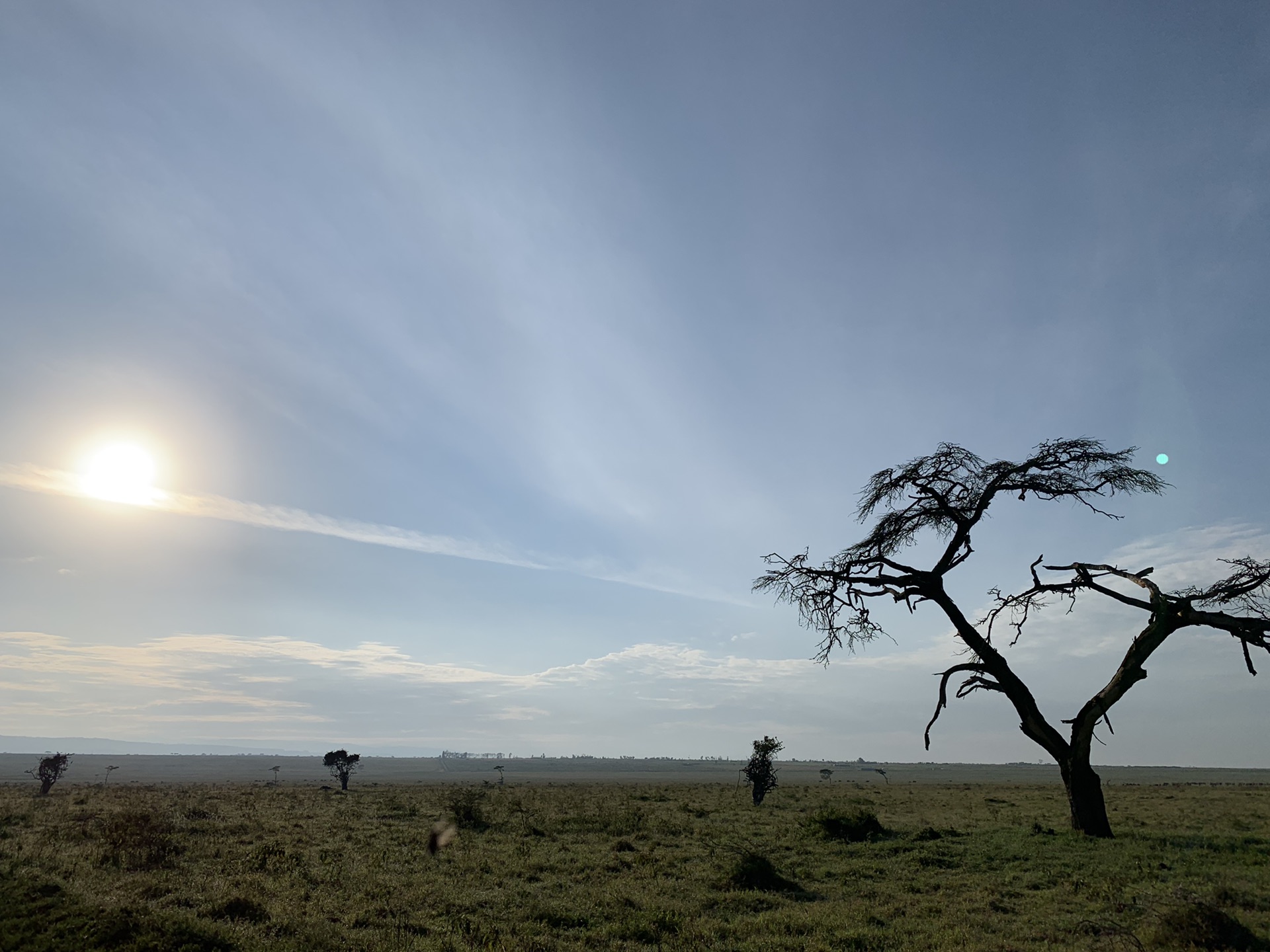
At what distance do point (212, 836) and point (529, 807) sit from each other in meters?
17.2

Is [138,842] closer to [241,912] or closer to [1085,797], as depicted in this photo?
[241,912]

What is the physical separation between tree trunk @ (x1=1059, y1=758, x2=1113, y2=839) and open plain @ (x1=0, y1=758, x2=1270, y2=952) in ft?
2.44

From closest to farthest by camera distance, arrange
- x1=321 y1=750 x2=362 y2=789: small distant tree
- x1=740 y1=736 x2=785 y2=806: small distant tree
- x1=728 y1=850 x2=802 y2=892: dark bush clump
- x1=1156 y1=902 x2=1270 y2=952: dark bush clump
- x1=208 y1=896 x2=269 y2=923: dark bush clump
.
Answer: x1=1156 y1=902 x2=1270 y2=952: dark bush clump, x1=208 y1=896 x2=269 y2=923: dark bush clump, x1=728 y1=850 x2=802 y2=892: dark bush clump, x1=740 y1=736 x2=785 y2=806: small distant tree, x1=321 y1=750 x2=362 y2=789: small distant tree

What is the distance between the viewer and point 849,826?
23625 mm

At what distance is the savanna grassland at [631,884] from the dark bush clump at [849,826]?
8cm

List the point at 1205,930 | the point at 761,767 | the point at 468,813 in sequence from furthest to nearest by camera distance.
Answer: the point at 761,767
the point at 468,813
the point at 1205,930

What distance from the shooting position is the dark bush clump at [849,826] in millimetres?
23250

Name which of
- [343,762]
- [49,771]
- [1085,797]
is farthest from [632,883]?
[343,762]

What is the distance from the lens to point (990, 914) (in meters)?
12.6

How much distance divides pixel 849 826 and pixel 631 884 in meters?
10.0

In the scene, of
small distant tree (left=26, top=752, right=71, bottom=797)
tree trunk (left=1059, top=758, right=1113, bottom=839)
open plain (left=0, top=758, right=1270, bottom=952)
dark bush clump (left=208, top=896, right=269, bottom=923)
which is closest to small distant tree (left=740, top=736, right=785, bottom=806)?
open plain (left=0, top=758, right=1270, bottom=952)

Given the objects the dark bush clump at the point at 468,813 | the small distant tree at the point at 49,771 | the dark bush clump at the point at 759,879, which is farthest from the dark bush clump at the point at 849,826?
the small distant tree at the point at 49,771

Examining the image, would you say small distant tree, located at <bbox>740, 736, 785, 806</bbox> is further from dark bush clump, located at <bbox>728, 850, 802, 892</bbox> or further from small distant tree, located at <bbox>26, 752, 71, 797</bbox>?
small distant tree, located at <bbox>26, 752, 71, 797</bbox>

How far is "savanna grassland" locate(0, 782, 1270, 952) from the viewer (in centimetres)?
1125
